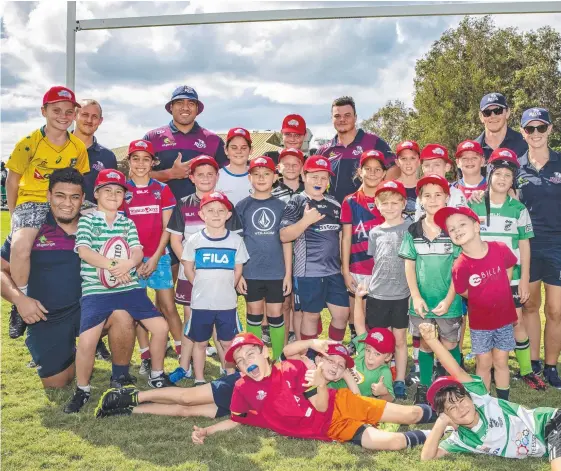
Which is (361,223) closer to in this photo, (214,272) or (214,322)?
(214,272)

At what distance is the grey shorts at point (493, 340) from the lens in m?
4.68

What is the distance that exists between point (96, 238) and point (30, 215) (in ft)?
2.43

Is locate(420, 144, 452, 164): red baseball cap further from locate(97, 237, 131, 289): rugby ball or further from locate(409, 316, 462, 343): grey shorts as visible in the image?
locate(97, 237, 131, 289): rugby ball

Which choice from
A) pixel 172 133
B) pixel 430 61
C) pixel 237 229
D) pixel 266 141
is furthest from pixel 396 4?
pixel 266 141

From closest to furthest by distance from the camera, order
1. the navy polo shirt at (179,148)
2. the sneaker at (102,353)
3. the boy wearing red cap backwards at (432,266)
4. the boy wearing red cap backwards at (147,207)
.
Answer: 1. the boy wearing red cap backwards at (432,266)
2. the boy wearing red cap backwards at (147,207)
3. the sneaker at (102,353)
4. the navy polo shirt at (179,148)

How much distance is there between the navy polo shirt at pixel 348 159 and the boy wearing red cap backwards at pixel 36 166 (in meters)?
2.91

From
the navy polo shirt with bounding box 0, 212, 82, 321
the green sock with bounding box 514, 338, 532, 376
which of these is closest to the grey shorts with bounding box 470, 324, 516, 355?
the green sock with bounding box 514, 338, 532, 376

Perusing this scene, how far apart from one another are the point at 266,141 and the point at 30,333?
43313mm

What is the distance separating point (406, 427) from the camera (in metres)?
4.53

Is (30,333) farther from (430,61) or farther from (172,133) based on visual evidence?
(430,61)

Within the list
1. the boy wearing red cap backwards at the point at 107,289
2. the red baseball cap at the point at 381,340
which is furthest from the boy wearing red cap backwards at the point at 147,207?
the red baseball cap at the point at 381,340

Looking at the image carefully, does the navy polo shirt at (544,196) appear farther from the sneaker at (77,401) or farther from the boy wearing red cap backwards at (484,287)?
the sneaker at (77,401)

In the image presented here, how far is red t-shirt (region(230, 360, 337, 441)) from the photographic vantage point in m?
4.25

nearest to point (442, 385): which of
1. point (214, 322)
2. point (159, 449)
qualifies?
point (159, 449)
